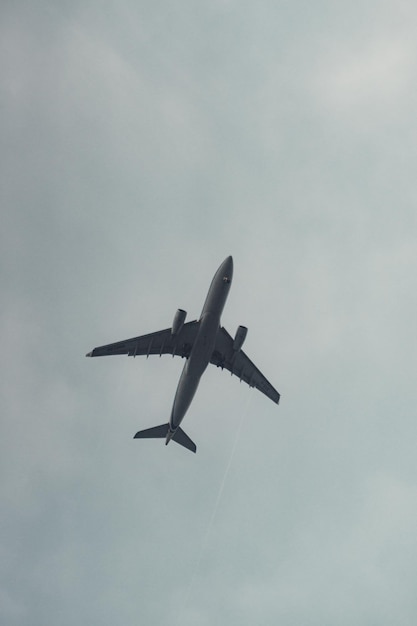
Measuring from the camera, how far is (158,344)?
61000 millimetres

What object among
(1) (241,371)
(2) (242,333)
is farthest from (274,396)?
(2) (242,333)

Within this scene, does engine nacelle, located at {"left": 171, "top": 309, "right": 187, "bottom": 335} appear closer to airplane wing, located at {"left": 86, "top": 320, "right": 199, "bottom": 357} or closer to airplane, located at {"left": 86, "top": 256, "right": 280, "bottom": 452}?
airplane, located at {"left": 86, "top": 256, "right": 280, "bottom": 452}

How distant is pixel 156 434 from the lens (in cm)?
6269

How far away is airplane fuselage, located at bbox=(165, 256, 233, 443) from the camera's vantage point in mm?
54125

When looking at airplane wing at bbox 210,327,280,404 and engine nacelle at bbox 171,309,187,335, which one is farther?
airplane wing at bbox 210,327,280,404

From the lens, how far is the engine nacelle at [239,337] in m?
57.3

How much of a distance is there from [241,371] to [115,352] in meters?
13.9

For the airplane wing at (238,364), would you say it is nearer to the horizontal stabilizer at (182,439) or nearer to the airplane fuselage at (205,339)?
the airplane fuselage at (205,339)

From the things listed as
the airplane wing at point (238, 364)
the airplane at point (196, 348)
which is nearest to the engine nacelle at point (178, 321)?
the airplane at point (196, 348)

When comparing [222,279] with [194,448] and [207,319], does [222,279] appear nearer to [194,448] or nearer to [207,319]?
[207,319]

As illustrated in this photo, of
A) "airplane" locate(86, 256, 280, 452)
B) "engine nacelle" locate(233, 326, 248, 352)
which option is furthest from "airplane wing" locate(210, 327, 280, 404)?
"engine nacelle" locate(233, 326, 248, 352)

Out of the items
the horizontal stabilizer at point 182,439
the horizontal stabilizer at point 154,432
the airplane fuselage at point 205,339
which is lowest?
the horizontal stabilizer at point 154,432

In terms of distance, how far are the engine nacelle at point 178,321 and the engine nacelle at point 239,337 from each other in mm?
5775

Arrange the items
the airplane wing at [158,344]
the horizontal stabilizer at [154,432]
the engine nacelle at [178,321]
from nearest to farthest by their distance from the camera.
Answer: the engine nacelle at [178,321], the airplane wing at [158,344], the horizontal stabilizer at [154,432]
